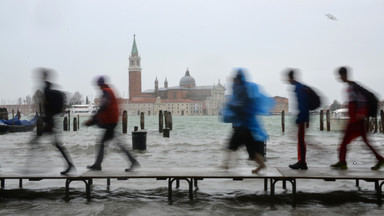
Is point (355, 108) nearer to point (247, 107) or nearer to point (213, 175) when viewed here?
point (247, 107)

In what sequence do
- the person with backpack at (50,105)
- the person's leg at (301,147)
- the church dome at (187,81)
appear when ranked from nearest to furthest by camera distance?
1. the person with backpack at (50,105)
2. the person's leg at (301,147)
3. the church dome at (187,81)

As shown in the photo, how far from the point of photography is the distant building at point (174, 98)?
144 m

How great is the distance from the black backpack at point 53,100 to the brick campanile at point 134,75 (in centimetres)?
13720

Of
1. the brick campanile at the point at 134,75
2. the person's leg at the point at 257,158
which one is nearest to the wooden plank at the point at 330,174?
the person's leg at the point at 257,158

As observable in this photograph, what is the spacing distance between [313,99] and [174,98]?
148 m

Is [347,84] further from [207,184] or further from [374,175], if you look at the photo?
[207,184]

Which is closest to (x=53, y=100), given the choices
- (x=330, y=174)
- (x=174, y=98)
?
(x=330, y=174)

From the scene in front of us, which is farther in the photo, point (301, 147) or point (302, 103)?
point (301, 147)

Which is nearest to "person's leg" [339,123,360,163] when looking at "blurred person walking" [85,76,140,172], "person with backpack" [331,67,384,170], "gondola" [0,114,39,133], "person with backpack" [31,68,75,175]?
"person with backpack" [331,67,384,170]

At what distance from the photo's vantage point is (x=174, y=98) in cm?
15312

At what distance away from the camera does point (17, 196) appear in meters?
6.05

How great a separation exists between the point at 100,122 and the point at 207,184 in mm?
2269

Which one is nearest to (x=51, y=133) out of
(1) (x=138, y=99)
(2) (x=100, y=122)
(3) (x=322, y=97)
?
(2) (x=100, y=122)

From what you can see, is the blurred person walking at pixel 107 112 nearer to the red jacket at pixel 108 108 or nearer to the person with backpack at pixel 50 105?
the red jacket at pixel 108 108
